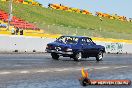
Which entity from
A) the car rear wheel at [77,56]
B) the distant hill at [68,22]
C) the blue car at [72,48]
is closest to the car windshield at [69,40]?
the blue car at [72,48]

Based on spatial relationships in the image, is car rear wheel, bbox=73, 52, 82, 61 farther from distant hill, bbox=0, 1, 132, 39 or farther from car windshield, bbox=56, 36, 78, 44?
distant hill, bbox=0, 1, 132, 39

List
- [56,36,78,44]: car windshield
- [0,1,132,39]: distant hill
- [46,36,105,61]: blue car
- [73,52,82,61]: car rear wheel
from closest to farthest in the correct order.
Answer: [46,36,105,61]: blue car < [73,52,82,61]: car rear wheel < [56,36,78,44]: car windshield < [0,1,132,39]: distant hill

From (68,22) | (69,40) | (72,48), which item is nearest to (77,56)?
(72,48)

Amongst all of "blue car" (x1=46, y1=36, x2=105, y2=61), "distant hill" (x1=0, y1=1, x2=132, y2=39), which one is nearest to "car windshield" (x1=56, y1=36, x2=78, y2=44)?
"blue car" (x1=46, y1=36, x2=105, y2=61)

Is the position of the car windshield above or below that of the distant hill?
Result: below

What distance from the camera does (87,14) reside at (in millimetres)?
87688

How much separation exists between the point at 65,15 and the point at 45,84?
206ft

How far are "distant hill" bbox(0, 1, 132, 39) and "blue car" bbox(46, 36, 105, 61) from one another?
18.1 metres

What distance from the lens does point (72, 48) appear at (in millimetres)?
28078

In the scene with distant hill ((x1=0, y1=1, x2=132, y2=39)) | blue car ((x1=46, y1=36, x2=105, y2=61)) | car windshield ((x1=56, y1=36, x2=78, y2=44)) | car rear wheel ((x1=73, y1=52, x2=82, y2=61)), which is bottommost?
car rear wheel ((x1=73, y1=52, x2=82, y2=61))

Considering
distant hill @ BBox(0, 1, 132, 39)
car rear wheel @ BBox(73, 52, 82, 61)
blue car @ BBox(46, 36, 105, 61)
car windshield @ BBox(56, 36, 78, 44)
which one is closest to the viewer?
blue car @ BBox(46, 36, 105, 61)

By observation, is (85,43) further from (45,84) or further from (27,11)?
(27,11)

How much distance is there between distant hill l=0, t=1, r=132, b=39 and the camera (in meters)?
49.4

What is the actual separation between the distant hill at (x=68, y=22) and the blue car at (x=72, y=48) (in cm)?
1809
